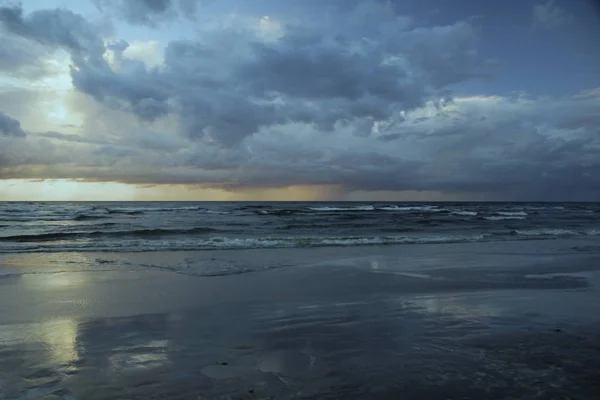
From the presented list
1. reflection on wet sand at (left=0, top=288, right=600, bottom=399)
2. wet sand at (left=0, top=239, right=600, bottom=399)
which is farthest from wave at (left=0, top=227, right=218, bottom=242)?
reflection on wet sand at (left=0, top=288, right=600, bottom=399)

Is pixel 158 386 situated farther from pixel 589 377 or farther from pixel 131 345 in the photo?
pixel 589 377

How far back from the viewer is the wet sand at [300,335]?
3.96 m

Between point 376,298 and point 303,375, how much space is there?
157 inches

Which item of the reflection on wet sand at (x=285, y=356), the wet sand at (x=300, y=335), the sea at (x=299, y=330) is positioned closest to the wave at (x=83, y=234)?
the sea at (x=299, y=330)

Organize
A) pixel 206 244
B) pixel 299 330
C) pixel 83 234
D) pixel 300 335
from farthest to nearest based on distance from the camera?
pixel 83 234, pixel 206 244, pixel 299 330, pixel 300 335

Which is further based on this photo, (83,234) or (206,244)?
(83,234)

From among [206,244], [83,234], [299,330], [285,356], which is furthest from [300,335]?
[83,234]

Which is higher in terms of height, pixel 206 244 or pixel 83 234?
pixel 83 234

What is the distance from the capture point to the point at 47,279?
32.3ft

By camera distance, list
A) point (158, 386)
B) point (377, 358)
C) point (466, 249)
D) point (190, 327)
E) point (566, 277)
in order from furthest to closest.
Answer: point (466, 249)
point (566, 277)
point (190, 327)
point (377, 358)
point (158, 386)

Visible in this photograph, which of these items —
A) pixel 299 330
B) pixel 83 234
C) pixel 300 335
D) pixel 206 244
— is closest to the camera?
pixel 300 335

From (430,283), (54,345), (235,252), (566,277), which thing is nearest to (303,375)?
(54,345)

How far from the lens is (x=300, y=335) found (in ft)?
18.4

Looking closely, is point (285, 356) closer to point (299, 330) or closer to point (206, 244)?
point (299, 330)
